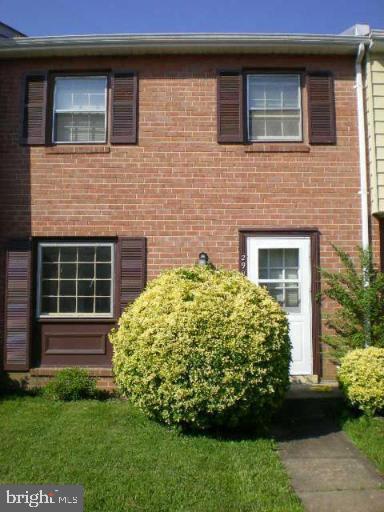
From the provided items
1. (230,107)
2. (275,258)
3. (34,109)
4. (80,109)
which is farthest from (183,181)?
(34,109)

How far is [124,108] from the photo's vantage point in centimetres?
775

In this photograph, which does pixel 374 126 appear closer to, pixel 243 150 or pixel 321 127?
pixel 321 127

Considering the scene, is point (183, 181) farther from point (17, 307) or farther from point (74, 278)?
point (17, 307)

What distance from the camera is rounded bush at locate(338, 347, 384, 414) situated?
574 centimetres

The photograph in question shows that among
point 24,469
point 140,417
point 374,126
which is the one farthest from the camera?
point 374,126

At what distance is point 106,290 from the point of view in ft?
25.2

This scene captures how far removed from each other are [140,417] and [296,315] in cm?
304

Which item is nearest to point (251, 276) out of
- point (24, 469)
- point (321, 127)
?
point (321, 127)

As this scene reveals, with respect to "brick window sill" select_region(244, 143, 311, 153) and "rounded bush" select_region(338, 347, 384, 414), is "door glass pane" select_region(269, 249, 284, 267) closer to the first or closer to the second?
"brick window sill" select_region(244, 143, 311, 153)

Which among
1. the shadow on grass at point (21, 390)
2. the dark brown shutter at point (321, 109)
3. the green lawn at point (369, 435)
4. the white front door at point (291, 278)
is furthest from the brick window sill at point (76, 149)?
the green lawn at point (369, 435)

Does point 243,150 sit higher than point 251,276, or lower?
higher

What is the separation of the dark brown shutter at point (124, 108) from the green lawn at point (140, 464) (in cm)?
440

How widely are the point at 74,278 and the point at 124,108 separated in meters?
2.94

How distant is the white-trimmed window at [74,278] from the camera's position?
7.66 meters
